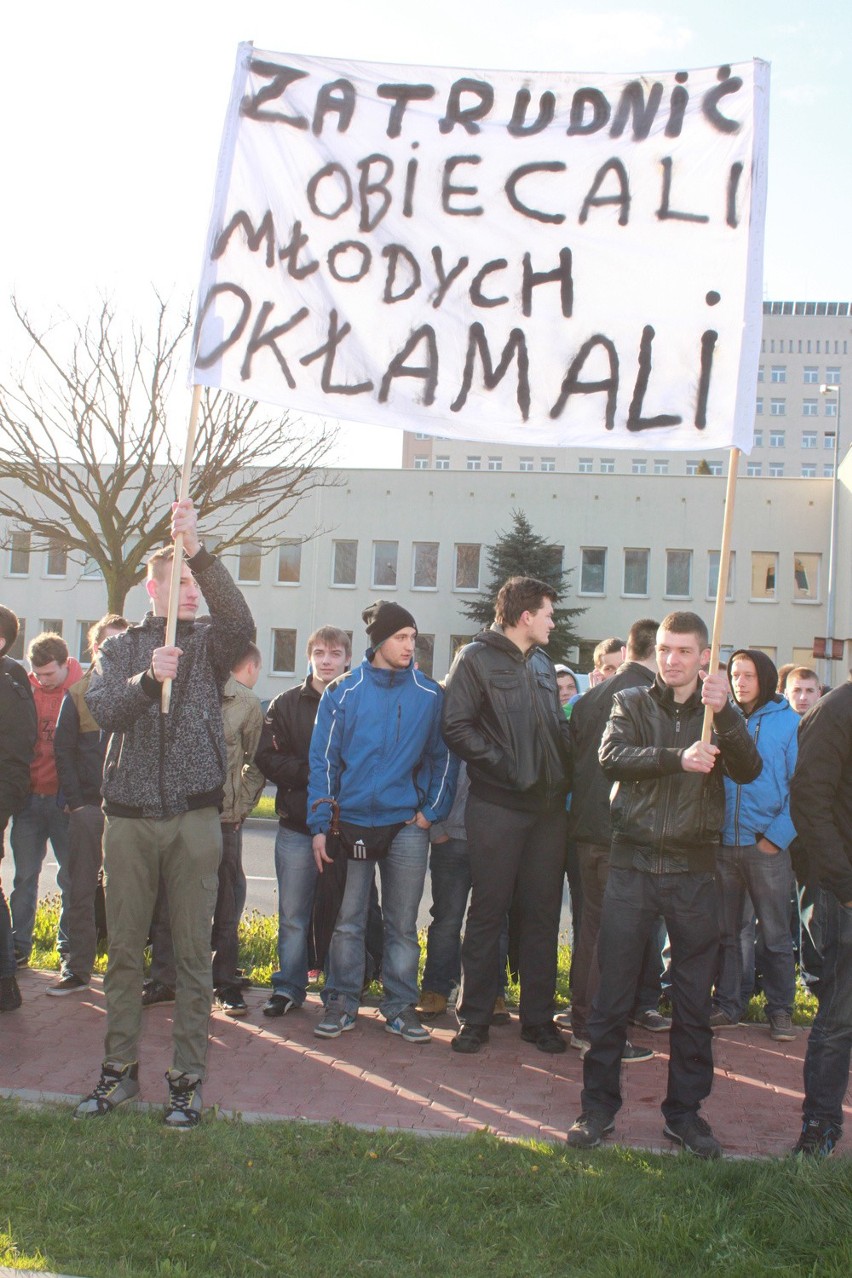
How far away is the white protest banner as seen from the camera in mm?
5016

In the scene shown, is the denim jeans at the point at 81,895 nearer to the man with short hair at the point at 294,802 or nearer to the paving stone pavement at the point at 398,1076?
the paving stone pavement at the point at 398,1076

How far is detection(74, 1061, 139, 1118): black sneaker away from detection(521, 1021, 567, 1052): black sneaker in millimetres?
2183

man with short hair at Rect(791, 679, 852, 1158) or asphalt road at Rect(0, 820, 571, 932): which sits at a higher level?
man with short hair at Rect(791, 679, 852, 1158)

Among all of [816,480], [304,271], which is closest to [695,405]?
[304,271]

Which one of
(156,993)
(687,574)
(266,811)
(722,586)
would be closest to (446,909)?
(156,993)

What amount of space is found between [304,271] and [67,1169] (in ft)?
12.0

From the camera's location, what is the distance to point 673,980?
16.1 ft

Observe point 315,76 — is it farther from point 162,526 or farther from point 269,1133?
point 162,526

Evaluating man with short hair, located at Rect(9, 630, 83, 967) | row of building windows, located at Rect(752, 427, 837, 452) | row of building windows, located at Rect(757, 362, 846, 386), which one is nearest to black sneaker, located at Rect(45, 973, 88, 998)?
man with short hair, located at Rect(9, 630, 83, 967)

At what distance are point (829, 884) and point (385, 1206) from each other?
2004 millimetres

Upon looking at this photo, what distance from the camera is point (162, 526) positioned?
53.1ft

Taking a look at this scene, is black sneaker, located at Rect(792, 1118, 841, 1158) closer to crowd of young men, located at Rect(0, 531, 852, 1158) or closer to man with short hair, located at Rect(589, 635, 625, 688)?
crowd of young men, located at Rect(0, 531, 852, 1158)

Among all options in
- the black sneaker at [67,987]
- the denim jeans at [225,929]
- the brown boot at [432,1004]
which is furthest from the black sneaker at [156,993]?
the brown boot at [432,1004]

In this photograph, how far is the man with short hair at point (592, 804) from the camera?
251 inches
